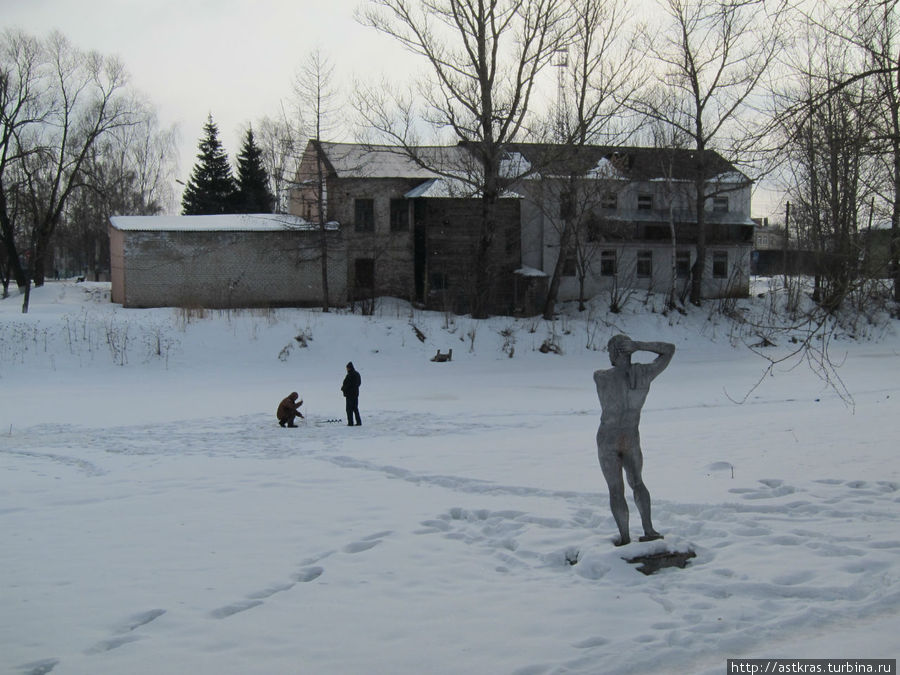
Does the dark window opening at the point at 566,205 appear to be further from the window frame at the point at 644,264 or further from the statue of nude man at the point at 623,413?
the statue of nude man at the point at 623,413

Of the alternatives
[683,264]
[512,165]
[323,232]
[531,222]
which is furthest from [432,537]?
[683,264]

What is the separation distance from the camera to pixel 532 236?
44812mm

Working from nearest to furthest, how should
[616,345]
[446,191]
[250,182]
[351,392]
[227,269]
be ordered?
[616,345] < [351,392] < [227,269] < [446,191] < [250,182]

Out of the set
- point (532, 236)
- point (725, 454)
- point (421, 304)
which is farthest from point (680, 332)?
point (725, 454)

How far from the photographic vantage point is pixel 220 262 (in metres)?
38.4

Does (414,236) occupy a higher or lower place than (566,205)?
lower

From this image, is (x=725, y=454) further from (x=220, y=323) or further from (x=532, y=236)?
(x=532, y=236)

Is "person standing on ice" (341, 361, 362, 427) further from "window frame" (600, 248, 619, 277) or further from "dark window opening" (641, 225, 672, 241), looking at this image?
"dark window opening" (641, 225, 672, 241)

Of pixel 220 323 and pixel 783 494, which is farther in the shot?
pixel 220 323

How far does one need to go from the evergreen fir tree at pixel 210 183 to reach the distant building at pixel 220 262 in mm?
16988

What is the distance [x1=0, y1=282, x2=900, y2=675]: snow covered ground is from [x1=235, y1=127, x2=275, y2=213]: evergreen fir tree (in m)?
36.5

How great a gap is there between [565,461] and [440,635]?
7364mm

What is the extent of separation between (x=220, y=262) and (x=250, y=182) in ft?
69.1

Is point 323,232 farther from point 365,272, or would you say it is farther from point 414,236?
point 414,236
